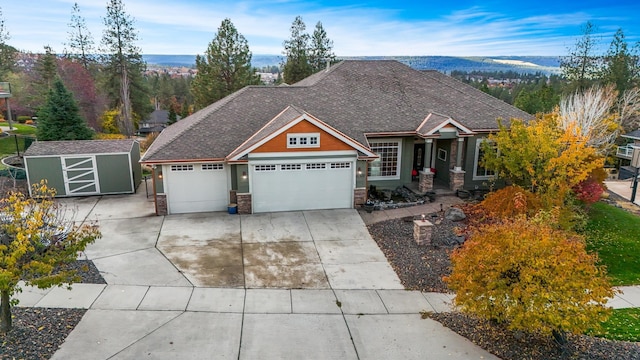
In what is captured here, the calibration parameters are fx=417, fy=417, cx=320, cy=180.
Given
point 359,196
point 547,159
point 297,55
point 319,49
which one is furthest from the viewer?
point 297,55

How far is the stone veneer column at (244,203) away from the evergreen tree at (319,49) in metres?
31.7

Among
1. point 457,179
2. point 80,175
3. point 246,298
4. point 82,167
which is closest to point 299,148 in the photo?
point 246,298

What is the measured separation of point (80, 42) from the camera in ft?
162

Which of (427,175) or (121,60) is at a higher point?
(121,60)

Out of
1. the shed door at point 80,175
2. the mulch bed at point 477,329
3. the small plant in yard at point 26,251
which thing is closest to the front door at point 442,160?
the mulch bed at point 477,329

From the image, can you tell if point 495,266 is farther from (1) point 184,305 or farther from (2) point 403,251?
(1) point 184,305

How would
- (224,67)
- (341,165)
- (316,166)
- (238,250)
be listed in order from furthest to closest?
(224,67) → (341,165) → (316,166) → (238,250)

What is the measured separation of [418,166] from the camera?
22.2 metres

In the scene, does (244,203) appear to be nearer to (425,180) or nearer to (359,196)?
(359,196)

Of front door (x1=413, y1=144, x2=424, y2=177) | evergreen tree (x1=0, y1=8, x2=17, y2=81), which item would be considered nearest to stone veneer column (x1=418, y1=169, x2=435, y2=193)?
front door (x1=413, y1=144, x2=424, y2=177)

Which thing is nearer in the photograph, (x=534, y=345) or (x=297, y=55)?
(x=534, y=345)

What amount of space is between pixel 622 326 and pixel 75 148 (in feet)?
69.2

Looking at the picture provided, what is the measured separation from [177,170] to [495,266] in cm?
1283

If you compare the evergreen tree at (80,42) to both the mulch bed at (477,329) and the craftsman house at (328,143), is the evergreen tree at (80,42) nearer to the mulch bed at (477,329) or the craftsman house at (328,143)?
the craftsman house at (328,143)
